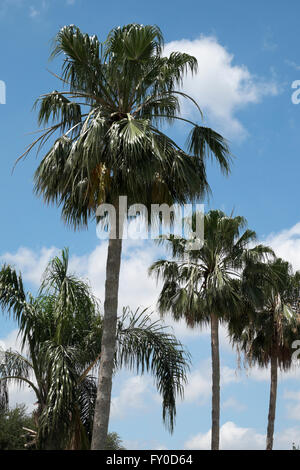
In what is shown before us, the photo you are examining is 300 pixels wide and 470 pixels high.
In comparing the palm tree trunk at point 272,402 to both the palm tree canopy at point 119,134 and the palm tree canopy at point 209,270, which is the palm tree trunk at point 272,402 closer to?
the palm tree canopy at point 209,270

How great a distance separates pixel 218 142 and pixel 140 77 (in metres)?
2.37

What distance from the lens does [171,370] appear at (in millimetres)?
15578

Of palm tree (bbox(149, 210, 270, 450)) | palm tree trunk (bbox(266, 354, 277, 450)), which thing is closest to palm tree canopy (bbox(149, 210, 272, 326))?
palm tree (bbox(149, 210, 270, 450))

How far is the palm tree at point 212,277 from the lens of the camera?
2219 cm

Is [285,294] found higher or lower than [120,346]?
higher

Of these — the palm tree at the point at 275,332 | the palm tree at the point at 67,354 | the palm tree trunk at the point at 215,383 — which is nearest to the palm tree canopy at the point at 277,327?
the palm tree at the point at 275,332

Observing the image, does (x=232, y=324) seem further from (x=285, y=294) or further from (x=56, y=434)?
(x=56, y=434)

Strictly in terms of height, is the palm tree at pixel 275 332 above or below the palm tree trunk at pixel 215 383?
above

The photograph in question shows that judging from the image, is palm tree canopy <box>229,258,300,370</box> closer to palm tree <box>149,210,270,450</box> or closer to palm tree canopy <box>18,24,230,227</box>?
palm tree <box>149,210,270,450</box>

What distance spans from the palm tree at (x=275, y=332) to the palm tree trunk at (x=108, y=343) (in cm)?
1233

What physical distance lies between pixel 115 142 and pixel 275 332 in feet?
50.9
